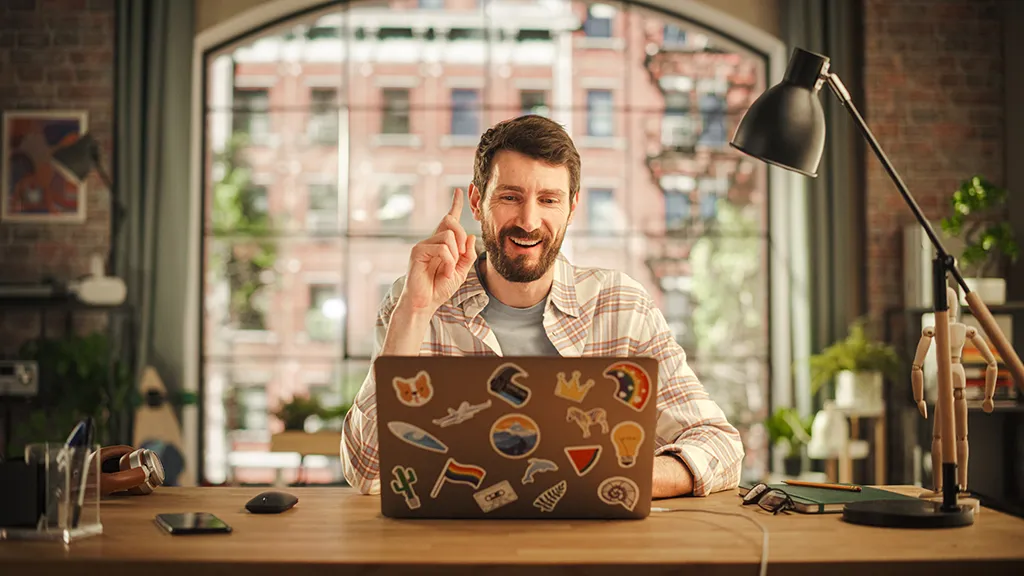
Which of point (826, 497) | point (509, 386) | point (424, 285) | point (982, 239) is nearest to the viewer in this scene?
Answer: point (509, 386)

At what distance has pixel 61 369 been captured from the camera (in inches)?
178

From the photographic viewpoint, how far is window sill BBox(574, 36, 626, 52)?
562cm

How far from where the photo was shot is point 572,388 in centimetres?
140

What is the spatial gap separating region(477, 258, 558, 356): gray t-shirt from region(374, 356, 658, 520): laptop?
82 cm

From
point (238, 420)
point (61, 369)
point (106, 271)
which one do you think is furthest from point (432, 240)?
point (238, 420)

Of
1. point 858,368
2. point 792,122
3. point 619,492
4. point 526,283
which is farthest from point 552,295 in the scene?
point 858,368

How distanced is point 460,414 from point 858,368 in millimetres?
3666

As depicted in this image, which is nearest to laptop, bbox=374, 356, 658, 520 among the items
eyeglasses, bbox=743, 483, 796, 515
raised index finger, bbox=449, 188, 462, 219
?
eyeglasses, bbox=743, 483, 796, 515

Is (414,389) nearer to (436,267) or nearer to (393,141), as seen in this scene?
(436,267)

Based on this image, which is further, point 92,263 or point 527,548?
point 92,263

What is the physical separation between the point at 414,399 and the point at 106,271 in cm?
408

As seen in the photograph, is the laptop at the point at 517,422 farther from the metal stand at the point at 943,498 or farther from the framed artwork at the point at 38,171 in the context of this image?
the framed artwork at the point at 38,171

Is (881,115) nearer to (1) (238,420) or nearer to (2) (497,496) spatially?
(1) (238,420)

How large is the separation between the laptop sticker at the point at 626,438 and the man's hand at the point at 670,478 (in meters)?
0.33
